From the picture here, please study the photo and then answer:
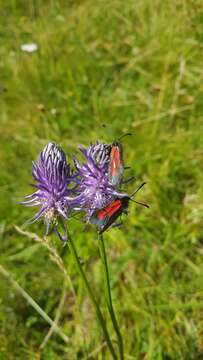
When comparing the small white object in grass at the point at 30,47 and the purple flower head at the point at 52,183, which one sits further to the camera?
the small white object in grass at the point at 30,47

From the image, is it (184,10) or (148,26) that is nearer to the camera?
(184,10)

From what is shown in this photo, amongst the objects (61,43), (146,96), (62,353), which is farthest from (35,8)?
(62,353)

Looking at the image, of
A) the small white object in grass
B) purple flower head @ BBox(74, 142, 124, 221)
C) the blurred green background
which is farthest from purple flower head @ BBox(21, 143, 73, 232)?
the small white object in grass

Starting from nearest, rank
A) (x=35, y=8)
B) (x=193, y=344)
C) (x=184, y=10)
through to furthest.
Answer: (x=193, y=344), (x=184, y=10), (x=35, y=8)

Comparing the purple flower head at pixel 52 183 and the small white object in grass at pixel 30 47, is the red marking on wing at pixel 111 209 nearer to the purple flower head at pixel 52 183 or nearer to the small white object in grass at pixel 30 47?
the purple flower head at pixel 52 183

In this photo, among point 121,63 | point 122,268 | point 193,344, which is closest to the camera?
point 193,344

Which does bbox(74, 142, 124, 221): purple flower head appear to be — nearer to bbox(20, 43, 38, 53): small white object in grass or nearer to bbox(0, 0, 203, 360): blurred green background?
bbox(0, 0, 203, 360): blurred green background

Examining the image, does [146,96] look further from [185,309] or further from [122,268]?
[185,309]

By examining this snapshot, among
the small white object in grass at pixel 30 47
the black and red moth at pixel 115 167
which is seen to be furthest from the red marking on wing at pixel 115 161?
the small white object in grass at pixel 30 47
